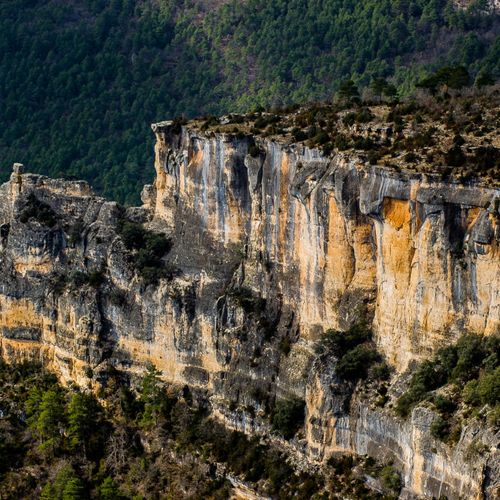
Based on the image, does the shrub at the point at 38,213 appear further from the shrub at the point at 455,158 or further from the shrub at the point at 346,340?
the shrub at the point at 455,158

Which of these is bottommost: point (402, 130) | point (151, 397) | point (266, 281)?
point (151, 397)

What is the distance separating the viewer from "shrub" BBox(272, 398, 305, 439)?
71625 millimetres

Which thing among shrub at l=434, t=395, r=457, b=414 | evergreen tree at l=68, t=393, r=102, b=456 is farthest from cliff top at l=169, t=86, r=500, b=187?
evergreen tree at l=68, t=393, r=102, b=456

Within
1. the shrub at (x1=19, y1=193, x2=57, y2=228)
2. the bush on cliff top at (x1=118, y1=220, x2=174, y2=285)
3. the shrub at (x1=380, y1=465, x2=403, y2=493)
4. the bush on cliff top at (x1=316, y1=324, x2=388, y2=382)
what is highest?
the shrub at (x1=19, y1=193, x2=57, y2=228)

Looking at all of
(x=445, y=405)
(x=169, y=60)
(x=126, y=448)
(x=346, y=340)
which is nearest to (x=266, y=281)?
(x=346, y=340)

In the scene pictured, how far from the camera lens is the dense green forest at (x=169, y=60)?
4779 inches

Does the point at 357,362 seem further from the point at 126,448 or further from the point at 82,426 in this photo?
the point at 82,426

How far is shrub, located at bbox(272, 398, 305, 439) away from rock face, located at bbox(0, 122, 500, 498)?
0.56 m

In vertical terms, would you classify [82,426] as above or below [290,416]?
below

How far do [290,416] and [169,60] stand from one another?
2711 inches

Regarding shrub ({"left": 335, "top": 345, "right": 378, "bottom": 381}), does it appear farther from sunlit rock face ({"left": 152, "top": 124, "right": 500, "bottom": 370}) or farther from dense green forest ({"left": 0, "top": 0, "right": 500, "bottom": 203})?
dense green forest ({"left": 0, "top": 0, "right": 500, "bottom": 203})

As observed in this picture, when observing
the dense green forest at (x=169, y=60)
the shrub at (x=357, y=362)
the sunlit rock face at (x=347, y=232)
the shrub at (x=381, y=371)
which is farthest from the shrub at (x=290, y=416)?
the dense green forest at (x=169, y=60)

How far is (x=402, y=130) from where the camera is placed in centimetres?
7106

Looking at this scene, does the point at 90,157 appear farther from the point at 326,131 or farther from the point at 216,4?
the point at 326,131
